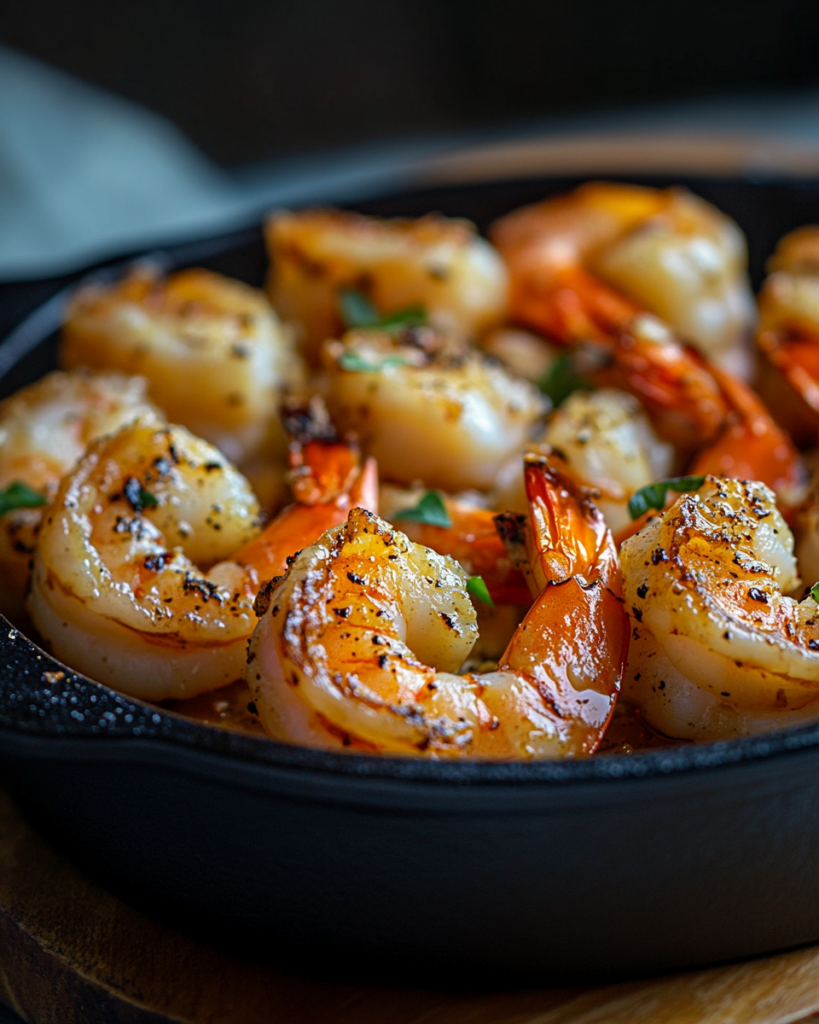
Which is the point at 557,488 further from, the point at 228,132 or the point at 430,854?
the point at 228,132

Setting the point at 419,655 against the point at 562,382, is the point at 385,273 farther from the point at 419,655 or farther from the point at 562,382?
the point at 419,655

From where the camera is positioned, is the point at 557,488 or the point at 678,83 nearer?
the point at 557,488

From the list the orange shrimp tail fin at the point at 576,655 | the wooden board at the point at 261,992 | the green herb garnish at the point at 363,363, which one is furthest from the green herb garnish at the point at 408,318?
the wooden board at the point at 261,992

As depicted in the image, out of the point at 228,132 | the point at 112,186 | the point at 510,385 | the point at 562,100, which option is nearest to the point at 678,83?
the point at 562,100

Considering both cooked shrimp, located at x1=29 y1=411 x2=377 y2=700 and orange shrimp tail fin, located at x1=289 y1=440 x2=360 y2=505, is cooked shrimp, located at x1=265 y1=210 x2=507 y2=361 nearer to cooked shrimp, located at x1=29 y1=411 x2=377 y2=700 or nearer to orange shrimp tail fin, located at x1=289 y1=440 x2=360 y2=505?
orange shrimp tail fin, located at x1=289 y1=440 x2=360 y2=505

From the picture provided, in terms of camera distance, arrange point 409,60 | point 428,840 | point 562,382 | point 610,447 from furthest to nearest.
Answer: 1. point 409,60
2. point 562,382
3. point 610,447
4. point 428,840

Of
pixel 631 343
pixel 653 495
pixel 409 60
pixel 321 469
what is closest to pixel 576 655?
pixel 653 495
